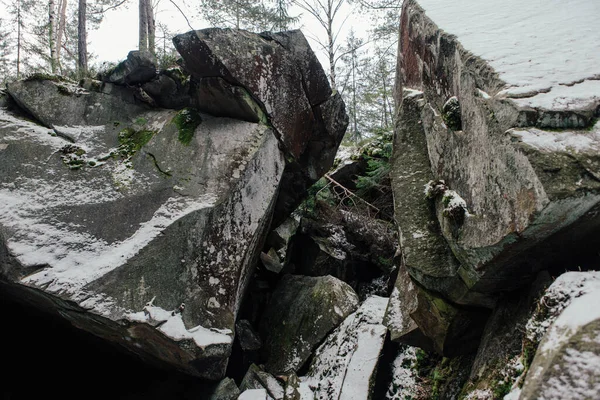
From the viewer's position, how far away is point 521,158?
8.77 ft

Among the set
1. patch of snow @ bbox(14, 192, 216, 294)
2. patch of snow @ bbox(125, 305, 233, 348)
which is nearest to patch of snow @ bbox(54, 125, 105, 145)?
patch of snow @ bbox(14, 192, 216, 294)

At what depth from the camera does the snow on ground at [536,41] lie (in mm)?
2957

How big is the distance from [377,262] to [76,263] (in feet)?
20.1

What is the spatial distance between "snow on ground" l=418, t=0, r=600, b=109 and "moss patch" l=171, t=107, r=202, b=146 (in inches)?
154

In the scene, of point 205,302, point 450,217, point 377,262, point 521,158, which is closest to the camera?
point 521,158

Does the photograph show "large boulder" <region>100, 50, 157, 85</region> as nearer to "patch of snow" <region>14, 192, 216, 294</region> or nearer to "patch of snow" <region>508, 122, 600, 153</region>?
"patch of snow" <region>14, 192, 216, 294</region>

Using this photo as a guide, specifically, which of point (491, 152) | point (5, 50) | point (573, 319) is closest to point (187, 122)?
point (491, 152)

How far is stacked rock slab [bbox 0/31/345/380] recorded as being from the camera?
457 centimetres

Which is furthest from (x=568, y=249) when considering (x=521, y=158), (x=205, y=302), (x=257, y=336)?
(x=257, y=336)

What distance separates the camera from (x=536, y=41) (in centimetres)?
377

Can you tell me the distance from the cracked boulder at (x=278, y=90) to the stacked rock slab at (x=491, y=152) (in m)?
2.05

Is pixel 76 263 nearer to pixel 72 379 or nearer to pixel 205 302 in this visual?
pixel 205 302

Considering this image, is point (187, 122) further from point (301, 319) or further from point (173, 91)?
point (301, 319)

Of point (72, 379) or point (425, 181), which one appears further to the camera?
point (72, 379)
